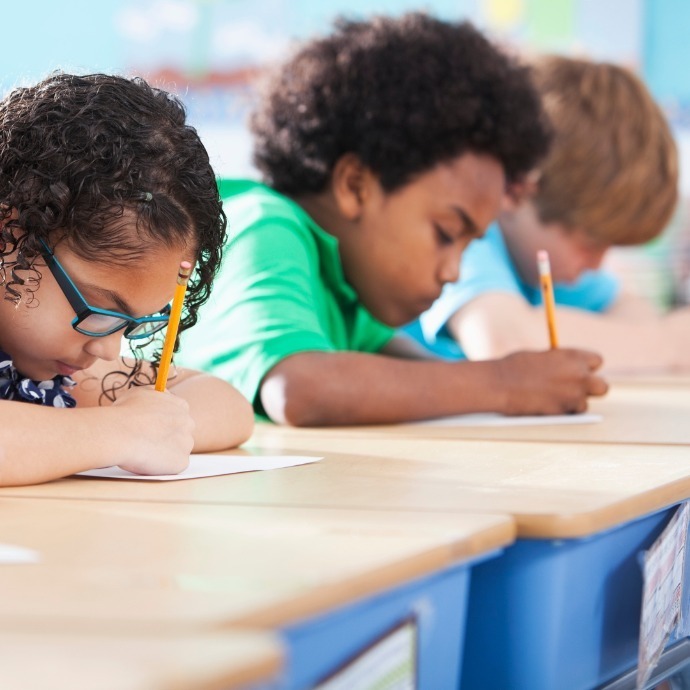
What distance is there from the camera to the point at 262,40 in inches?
160

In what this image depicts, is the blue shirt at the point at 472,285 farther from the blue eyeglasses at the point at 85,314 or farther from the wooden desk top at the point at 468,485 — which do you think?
the blue eyeglasses at the point at 85,314

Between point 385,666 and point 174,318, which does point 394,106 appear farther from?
point 385,666

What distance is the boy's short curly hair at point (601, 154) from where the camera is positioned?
2373 millimetres

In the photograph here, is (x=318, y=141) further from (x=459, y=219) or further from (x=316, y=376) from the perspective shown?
(x=316, y=376)

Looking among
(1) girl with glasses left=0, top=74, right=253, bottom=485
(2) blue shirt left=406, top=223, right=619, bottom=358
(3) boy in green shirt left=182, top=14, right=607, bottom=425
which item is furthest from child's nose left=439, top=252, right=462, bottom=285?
(1) girl with glasses left=0, top=74, right=253, bottom=485

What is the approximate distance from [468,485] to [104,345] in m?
0.34

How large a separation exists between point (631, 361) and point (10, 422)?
1794 millimetres

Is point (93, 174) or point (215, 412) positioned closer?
point (93, 174)

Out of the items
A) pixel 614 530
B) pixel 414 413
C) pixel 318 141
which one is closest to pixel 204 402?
pixel 414 413

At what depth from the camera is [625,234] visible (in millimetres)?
2453

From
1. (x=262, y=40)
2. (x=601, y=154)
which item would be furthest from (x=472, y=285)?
(x=262, y=40)

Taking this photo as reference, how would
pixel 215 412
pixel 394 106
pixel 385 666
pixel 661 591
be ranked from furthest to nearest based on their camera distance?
pixel 394 106 < pixel 215 412 < pixel 661 591 < pixel 385 666

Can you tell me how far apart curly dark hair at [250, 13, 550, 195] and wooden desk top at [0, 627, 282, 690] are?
136 cm

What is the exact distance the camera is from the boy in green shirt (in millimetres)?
1363
